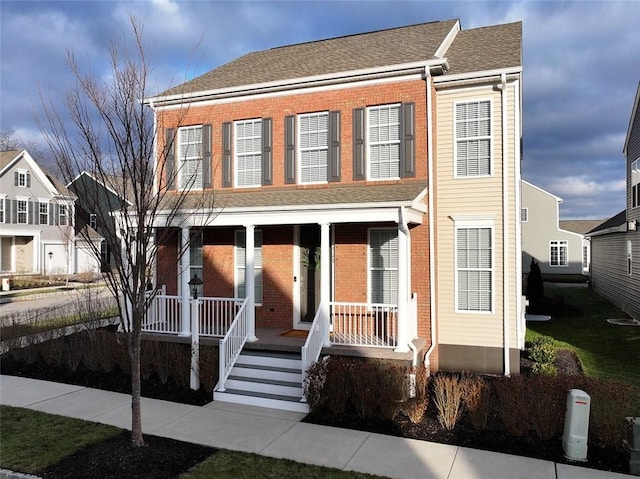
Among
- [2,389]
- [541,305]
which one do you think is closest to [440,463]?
[2,389]

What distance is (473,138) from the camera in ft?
34.4

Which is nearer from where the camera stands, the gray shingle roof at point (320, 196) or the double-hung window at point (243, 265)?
the gray shingle roof at point (320, 196)

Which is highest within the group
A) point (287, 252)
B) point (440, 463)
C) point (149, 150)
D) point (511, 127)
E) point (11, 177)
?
point (11, 177)

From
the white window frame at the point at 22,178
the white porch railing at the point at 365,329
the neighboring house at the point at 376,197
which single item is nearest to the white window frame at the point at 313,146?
the neighboring house at the point at 376,197

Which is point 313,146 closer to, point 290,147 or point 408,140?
point 290,147

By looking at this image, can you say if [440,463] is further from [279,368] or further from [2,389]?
[2,389]

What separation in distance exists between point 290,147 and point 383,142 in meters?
2.23

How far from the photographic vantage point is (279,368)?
9047mm

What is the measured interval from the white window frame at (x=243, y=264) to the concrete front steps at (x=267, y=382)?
2495 mm

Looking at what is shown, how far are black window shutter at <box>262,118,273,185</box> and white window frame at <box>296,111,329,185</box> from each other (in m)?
0.72

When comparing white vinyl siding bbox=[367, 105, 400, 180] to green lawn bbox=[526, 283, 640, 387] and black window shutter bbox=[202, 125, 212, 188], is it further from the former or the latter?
green lawn bbox=[526, 283, 640, 387]

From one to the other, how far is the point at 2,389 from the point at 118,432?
12.7ft

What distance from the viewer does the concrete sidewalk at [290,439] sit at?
5910 mm

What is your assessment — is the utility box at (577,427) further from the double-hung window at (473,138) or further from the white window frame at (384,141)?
the white window frame at (384,141)
